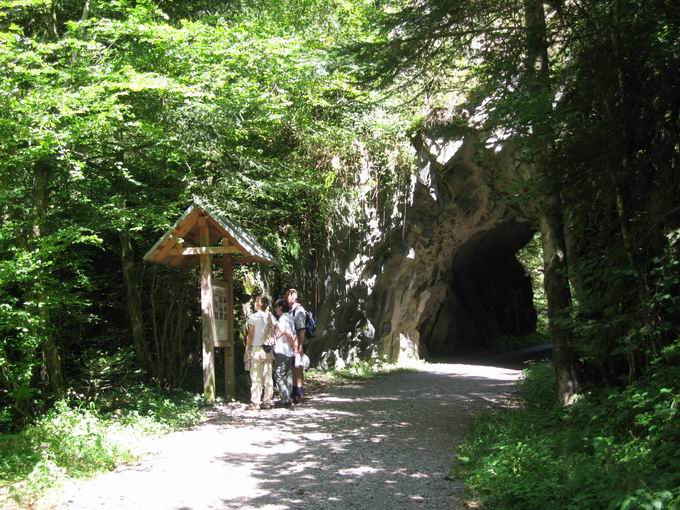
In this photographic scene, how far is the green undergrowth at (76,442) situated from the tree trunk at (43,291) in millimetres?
647

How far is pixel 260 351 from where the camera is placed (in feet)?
Result: 29.9

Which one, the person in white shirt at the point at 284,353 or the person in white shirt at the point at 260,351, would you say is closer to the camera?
the person in white shirt at the point at 260,351

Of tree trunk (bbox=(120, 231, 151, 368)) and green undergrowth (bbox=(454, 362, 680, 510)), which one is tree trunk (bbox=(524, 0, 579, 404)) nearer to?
green undergrowth (bbox=(454, 362, 680, 510))

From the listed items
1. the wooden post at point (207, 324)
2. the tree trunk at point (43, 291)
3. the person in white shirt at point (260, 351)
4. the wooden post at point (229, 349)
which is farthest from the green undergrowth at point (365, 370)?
the tree trunk at point (43, 291)

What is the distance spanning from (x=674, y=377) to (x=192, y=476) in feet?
14.2

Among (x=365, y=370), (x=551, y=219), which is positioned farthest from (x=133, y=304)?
(x=551, y=219)

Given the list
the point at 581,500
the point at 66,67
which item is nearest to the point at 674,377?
the point at 581,500

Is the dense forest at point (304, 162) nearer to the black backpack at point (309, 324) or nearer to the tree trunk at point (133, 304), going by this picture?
the tree trunk at point (133, 304)

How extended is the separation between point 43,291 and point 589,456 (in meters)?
7.68

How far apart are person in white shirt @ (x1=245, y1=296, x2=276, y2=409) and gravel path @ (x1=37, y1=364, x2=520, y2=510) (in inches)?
14.2

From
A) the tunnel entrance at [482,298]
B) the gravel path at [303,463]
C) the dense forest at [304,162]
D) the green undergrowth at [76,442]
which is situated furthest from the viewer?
the tunnel entrance at [482,298]

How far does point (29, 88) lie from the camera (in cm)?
837

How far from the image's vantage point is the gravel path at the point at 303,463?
183 inches

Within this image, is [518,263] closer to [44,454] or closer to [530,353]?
[530,353]
